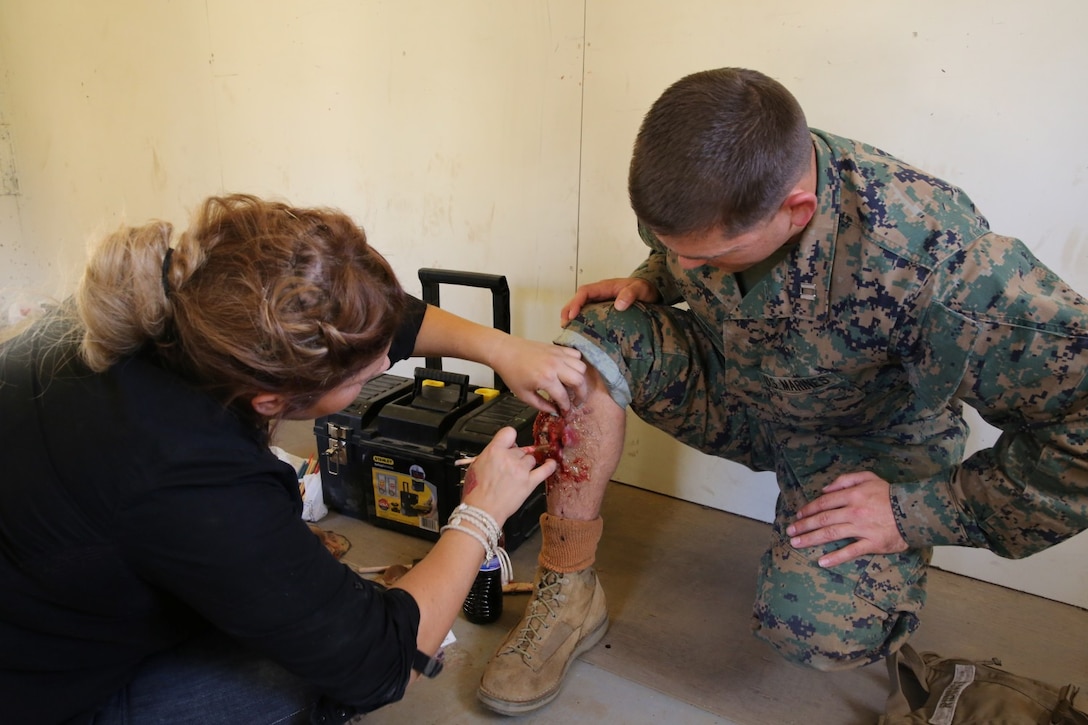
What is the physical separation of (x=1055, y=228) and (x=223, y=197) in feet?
4.95

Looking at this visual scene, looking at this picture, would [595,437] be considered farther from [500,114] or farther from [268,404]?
[500,114]

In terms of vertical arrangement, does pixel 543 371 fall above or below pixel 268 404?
below

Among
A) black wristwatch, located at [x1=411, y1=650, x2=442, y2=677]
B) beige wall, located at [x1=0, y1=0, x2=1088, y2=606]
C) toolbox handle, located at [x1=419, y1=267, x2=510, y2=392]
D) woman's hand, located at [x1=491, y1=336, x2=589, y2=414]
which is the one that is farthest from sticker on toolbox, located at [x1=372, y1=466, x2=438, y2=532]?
black wristwatch, located at [x1=411, y1=650, x2=442, y2=677]

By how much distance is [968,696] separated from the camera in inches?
49.9

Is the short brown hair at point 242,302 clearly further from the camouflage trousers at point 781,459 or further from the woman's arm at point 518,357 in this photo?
the camouflage trousers at point 781,459

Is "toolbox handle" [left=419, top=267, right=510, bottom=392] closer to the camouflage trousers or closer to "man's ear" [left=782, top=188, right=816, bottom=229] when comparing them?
the camouflage trousers

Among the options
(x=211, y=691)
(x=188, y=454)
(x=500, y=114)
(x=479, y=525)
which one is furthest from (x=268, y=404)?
(x=500, y=114)

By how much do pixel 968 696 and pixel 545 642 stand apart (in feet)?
2.39

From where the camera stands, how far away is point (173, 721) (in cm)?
96

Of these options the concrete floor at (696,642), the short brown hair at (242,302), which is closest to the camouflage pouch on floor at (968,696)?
the concrete floor at (696,642)

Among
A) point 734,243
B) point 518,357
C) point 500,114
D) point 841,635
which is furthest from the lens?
point 500,114

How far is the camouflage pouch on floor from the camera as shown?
1.20m

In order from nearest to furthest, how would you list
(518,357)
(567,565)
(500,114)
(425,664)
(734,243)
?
(425,664)
(734,243)
(518,357)
(567,565)
(500,114)

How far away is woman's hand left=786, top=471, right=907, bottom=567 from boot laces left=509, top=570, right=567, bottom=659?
45cm
